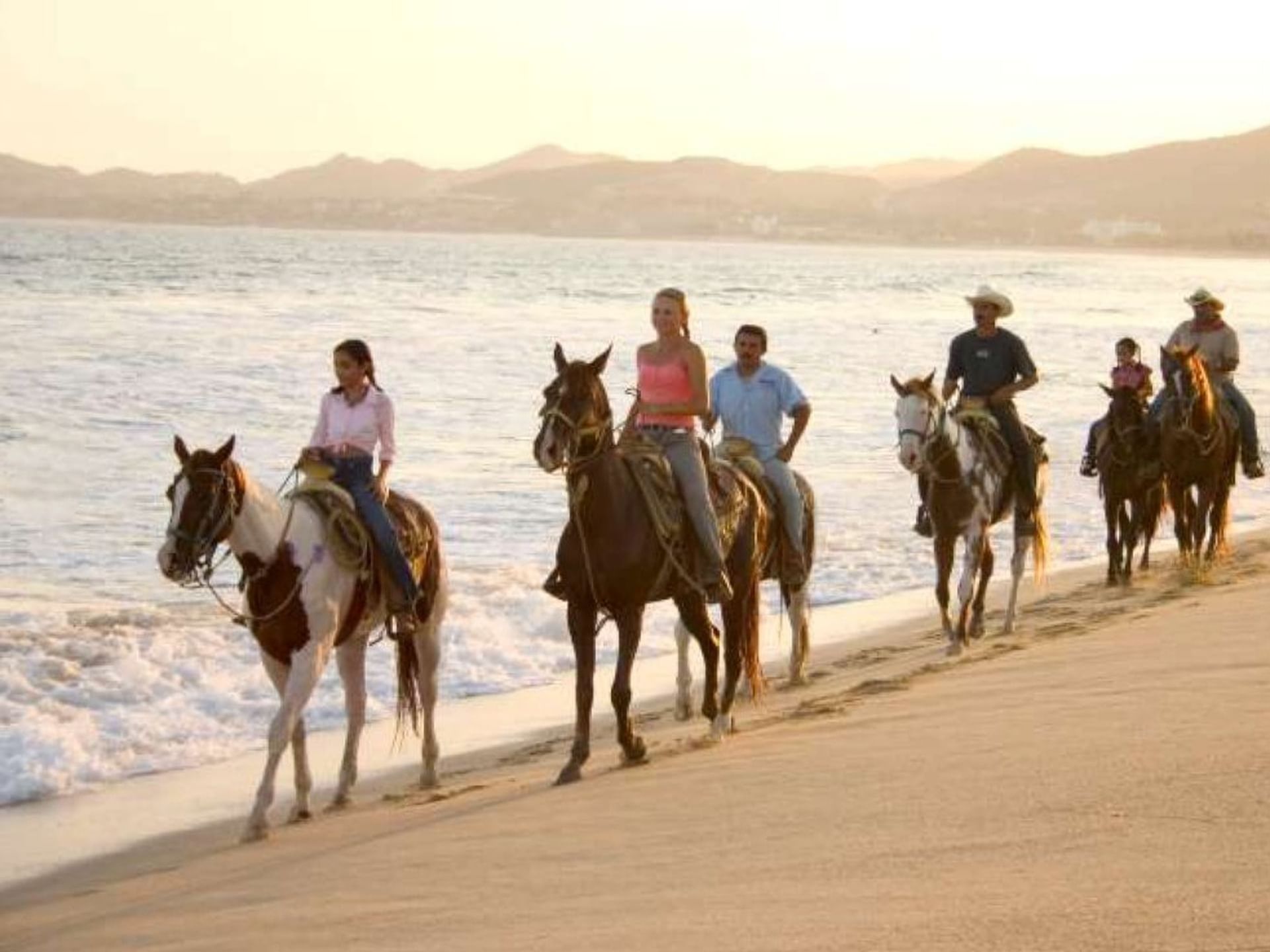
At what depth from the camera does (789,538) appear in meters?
13.7

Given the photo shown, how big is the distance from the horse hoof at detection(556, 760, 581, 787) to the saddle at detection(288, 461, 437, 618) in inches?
56.4

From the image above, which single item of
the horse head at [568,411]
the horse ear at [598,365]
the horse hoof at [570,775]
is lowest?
the horse hoof at [570,775]

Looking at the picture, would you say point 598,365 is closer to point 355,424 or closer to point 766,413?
point 355,424

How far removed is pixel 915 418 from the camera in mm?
15055

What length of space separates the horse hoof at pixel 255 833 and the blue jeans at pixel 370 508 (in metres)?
1.57

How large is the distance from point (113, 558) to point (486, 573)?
3.70m

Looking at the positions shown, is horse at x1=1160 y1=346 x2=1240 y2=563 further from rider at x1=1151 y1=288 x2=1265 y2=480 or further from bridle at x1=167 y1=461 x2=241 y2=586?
bridle at x1=167 y1=461 x2=241 y2=586

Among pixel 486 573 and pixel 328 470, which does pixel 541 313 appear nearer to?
pixel 486 573

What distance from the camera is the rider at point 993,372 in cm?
1603

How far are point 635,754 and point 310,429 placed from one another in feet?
81.3

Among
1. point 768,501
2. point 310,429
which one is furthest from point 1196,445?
point 310,429

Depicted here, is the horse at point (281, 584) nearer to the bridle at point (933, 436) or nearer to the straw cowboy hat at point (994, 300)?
the bridle at point (933, 436)

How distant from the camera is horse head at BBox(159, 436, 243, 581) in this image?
1037 centimetres

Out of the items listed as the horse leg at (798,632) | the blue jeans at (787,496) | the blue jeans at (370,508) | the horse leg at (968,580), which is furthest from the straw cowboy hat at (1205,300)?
the blue jeans at (370,508)
